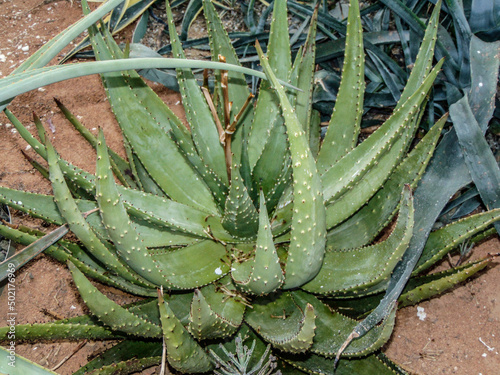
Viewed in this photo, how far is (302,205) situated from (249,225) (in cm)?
36

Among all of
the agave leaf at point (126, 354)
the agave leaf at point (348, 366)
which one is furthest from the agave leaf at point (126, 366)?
the agave leaf at point (348, 366)

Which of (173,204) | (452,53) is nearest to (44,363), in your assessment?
(173,204)

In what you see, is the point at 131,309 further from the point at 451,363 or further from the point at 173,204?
the point at 451,363

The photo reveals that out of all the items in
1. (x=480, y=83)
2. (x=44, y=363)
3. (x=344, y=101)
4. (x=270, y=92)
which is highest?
(x=270, y=92)

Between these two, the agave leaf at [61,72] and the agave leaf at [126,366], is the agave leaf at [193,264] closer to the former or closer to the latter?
the agave leaf at [126,366]

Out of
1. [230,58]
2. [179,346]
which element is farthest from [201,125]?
[179,346]

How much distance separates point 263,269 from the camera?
1376 millimetres

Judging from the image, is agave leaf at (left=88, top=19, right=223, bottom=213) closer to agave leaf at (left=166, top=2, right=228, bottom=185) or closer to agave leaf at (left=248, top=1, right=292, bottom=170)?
agave leaf at (left=166, top=2, right=228, bottom=185)

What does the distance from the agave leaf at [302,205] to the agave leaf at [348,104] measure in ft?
1.66

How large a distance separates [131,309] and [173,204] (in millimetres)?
381

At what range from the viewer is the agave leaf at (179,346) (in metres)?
1.29

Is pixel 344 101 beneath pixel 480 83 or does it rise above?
above

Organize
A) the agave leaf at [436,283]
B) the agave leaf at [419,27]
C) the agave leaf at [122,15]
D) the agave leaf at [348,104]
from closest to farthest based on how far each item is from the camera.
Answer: the agave leaf at [436,283], the agave leaf at [348,104], the agave leaf at [419,27], the agave leaf at [122,15]

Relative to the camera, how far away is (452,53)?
222 centimetres
